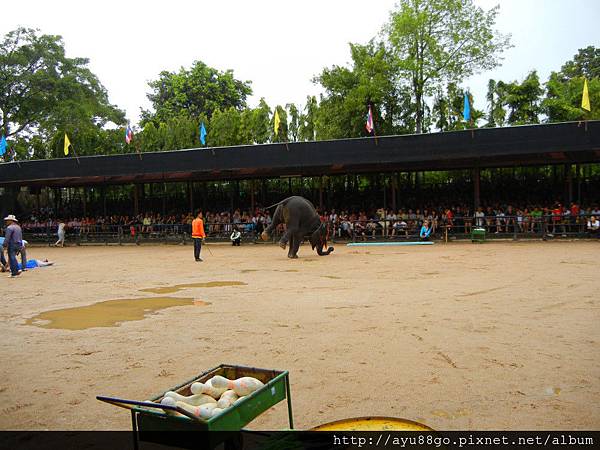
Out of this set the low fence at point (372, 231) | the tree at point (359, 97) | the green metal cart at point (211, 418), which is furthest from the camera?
the tree at point (359, 97)

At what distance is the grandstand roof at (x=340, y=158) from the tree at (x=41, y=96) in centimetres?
1062

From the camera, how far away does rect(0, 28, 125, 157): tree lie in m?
36.7

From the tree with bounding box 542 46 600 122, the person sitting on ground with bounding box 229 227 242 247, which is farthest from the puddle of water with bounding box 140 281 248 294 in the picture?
the tree with bounding box 542 46 600 122

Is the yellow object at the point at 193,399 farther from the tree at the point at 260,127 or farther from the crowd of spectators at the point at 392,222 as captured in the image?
the tree at the point at 260,127

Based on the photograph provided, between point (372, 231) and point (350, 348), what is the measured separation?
1602 centimetres

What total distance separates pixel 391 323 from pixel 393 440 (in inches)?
146

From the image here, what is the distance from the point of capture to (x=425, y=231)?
2006 cm

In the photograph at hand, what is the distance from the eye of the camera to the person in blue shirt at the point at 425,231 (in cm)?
1998

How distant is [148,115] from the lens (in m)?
42.8

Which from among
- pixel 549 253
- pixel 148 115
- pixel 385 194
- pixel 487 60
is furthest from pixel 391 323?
pixel 148 115

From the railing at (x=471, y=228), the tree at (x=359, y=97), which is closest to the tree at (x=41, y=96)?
the tree at (x=359, y=97)

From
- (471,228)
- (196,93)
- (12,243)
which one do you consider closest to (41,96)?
(196,93)

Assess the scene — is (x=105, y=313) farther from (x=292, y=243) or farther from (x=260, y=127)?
(x=260, y=127)

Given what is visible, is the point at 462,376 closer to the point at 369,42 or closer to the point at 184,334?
the point at 184,334
